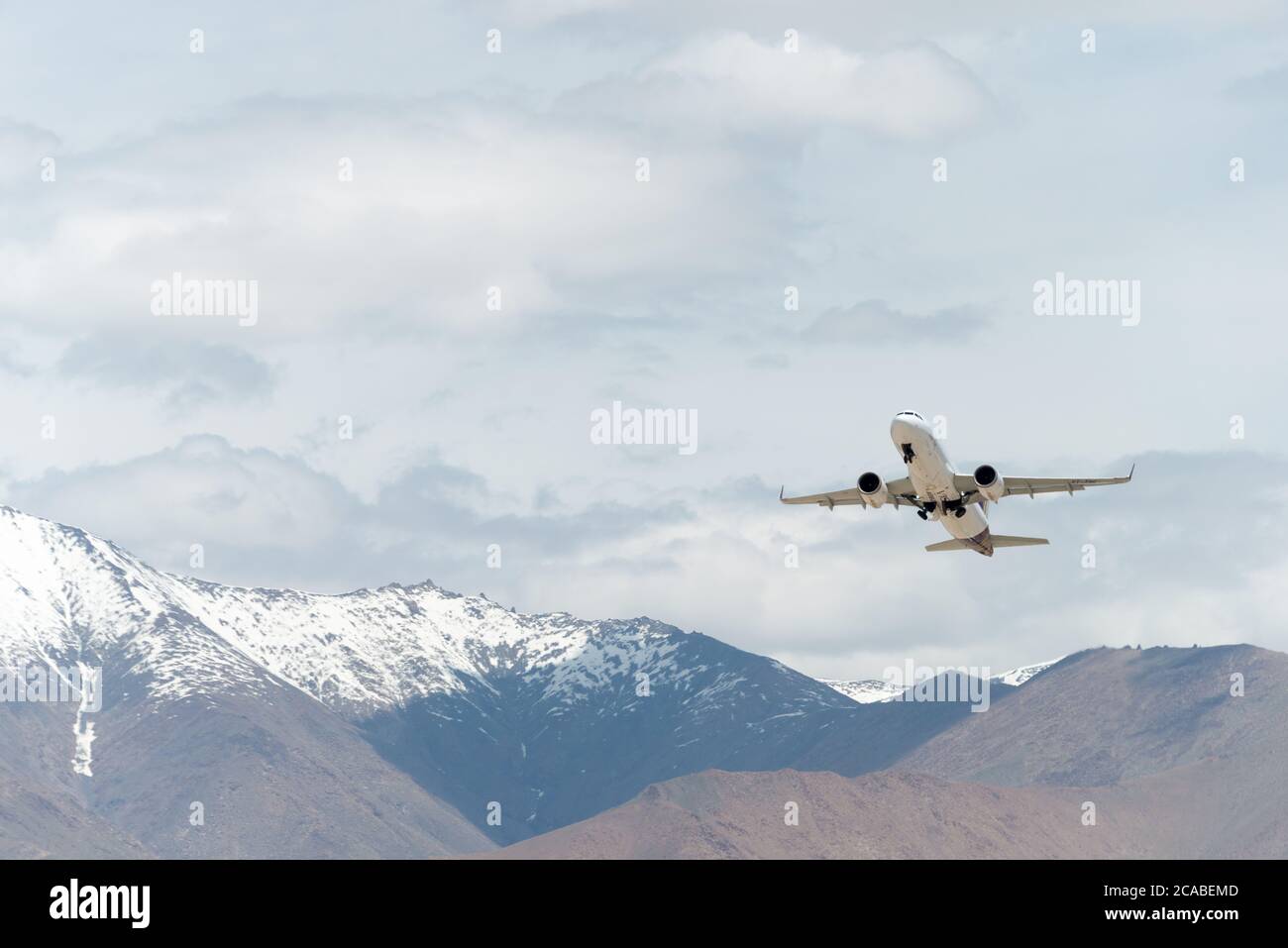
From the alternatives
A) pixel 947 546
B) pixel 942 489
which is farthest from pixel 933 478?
pixel 947 546

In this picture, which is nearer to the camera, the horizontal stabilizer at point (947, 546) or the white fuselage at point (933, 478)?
the white fuselage at point (933, 478)

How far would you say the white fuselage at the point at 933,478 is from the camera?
105062mm

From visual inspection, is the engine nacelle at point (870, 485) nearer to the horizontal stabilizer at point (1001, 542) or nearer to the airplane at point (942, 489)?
the airplane at point (942, 489)

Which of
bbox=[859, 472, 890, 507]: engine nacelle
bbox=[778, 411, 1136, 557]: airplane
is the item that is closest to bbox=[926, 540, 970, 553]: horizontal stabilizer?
bbox=[778, 411, 1136, 557]: airplane

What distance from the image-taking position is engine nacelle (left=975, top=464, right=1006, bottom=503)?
111 m

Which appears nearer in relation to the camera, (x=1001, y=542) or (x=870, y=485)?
(x=870, y=485)

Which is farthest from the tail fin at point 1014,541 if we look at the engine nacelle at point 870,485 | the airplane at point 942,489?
the engine nacelle at point 870,485

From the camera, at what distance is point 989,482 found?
365ft

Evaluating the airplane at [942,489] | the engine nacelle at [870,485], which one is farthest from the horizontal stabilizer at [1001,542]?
the engine nacelle at [870,485]

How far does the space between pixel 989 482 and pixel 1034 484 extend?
34.4ft

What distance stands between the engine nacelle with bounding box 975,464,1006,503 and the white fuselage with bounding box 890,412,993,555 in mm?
1592

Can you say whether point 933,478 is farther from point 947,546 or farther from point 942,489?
point 947,546
